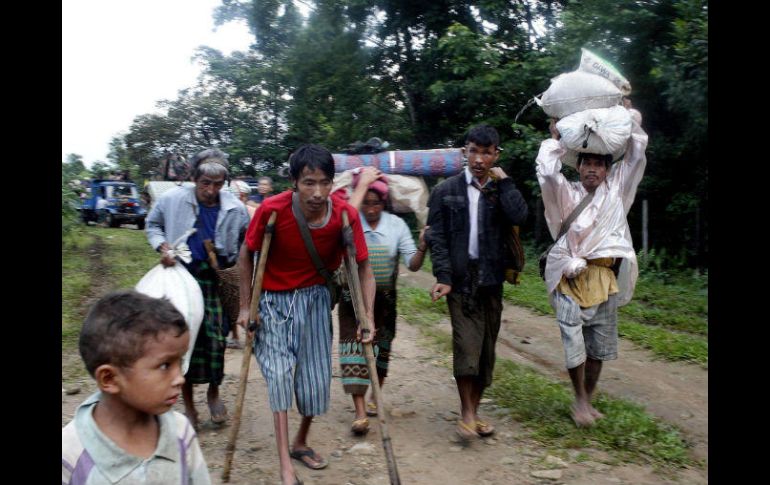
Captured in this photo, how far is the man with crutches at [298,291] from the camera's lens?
11.6ft

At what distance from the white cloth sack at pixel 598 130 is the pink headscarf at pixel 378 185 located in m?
1.20

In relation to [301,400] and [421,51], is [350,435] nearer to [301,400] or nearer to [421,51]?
[301,400]

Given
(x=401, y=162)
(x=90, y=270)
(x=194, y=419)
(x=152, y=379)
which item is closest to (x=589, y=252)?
(x=401, y=162)

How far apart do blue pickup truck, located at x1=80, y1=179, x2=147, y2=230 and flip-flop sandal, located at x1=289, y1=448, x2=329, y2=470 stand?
22171 millimetres

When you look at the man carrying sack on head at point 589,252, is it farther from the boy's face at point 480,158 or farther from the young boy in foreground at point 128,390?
the young boy in foreground at point 128,390

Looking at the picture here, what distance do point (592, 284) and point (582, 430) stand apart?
0.93m

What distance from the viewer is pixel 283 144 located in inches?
788

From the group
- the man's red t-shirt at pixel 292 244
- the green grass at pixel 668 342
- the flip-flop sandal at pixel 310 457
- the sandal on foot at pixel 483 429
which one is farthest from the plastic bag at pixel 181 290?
the green grass at pixel 668 342

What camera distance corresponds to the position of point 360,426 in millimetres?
4328

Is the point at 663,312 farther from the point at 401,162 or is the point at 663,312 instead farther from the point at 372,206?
the point at 372,206

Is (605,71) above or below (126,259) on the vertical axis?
above

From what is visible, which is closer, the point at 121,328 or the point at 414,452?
the point at 121,328
